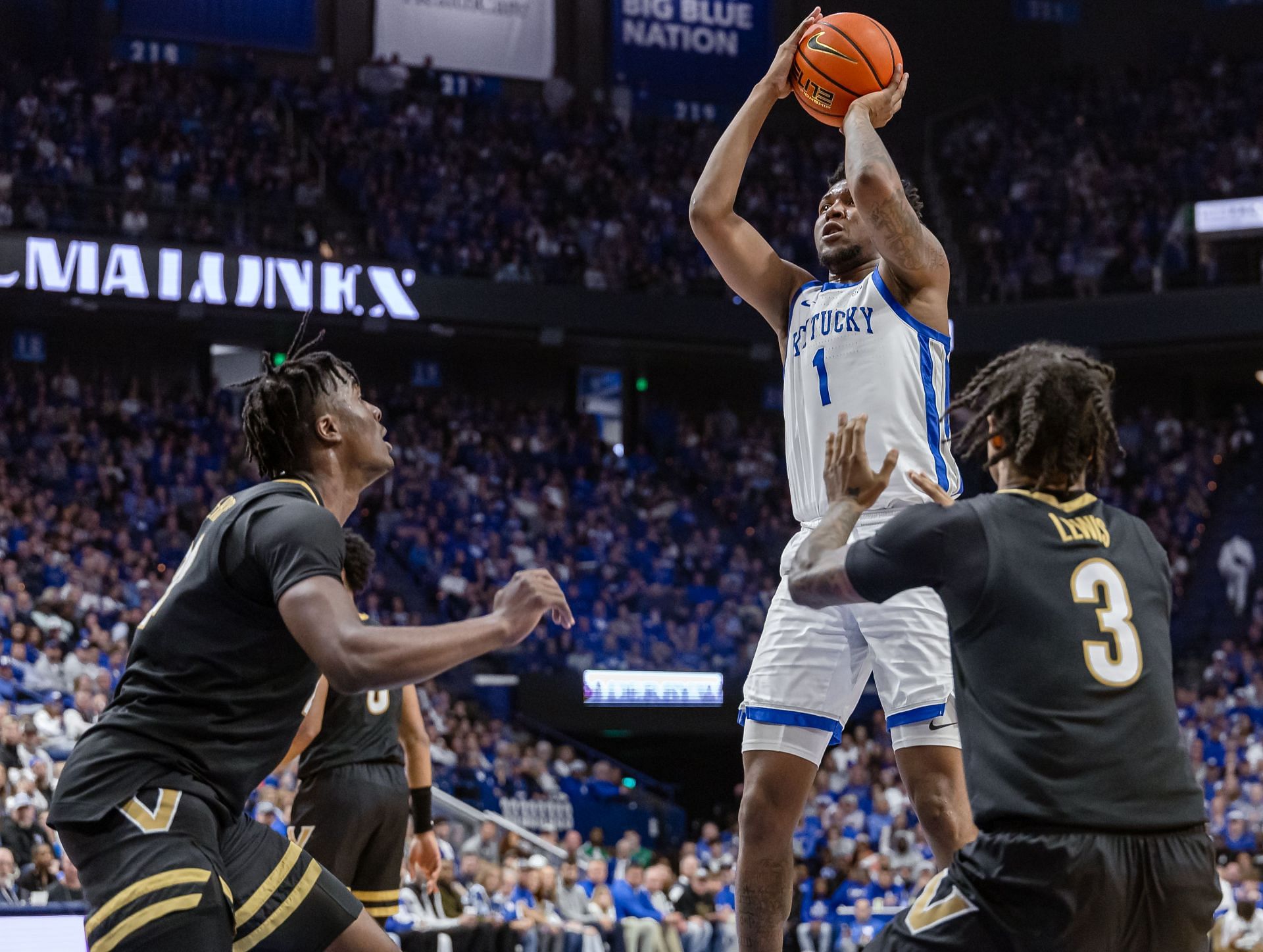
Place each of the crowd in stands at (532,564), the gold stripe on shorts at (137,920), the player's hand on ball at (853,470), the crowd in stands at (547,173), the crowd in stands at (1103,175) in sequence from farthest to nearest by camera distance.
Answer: the crowd in stands at (1103,175)
the crowd in stands at (547,173)
the crowd in stands at (532,564)
the player's hand on ball at (853,470)
the gold stripe on shorts at (137,920)

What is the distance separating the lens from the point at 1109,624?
3008 mm

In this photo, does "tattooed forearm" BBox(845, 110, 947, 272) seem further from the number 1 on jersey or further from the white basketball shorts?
the white basketball shorts

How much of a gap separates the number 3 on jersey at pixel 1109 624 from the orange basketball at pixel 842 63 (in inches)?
92.7

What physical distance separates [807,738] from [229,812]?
1.76 meters

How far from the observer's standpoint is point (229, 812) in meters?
3.48

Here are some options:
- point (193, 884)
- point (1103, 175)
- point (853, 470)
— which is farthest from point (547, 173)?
point (193, 884)

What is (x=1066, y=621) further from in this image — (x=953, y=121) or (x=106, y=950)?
(x=953, y=121)

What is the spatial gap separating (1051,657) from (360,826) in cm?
412

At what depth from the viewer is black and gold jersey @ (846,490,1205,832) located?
115 inches

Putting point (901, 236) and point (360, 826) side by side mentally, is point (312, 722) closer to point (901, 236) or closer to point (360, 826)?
point (360, 826)

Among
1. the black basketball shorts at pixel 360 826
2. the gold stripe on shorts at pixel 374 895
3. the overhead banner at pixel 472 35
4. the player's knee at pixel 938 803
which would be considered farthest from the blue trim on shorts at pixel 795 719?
the overhead banner at pixel 472 35

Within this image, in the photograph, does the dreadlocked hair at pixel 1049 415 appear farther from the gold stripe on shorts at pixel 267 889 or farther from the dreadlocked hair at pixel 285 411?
the gold stripe on shorts at pixel 267 889

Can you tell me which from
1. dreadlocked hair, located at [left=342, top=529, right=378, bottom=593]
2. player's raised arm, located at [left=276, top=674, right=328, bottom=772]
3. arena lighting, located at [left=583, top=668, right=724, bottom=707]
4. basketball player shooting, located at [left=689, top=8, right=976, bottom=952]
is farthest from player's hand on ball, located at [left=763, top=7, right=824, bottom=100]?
arena lighting, located at [left=583, top=668, right=724, bottom=707]

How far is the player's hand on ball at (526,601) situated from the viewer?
3.22 m
